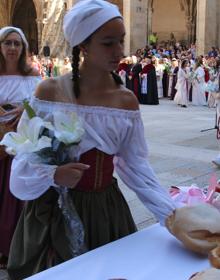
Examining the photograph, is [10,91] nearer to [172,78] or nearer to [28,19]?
[172,78]

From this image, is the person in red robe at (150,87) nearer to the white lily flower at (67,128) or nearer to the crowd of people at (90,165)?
the crowd of people at (90,165)

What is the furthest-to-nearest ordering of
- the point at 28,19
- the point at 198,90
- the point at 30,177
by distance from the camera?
the point at 28,19, the point at 198,90, the point at 30,177

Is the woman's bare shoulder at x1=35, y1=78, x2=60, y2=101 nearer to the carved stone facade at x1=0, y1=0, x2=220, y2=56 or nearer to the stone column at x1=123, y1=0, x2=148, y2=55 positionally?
the carved stone facade at x1=0, y1=0, x2=220, y2=56

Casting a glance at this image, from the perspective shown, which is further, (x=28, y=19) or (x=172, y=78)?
(x=28, y=19)

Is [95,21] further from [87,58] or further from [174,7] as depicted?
[174,7]

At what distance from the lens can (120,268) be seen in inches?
75.4

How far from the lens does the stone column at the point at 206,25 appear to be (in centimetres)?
2423

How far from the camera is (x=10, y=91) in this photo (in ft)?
13.1

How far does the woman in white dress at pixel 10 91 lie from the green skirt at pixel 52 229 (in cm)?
153

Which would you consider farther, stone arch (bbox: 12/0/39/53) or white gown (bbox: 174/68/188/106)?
stone arch (bbox: 12/0/39/53)

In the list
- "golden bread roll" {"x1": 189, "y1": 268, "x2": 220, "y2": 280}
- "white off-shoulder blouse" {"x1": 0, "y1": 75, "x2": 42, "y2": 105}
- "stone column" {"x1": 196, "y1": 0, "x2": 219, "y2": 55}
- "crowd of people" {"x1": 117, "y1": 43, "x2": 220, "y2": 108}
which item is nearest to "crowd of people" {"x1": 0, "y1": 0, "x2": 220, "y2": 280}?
"golden bread roll" {"x1": 189, "y1": 268, "x2": 220, "y2": 280}

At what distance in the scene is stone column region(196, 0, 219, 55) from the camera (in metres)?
24.2

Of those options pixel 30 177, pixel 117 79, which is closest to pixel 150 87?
pixel 117 79

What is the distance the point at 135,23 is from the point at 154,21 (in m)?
6.73
